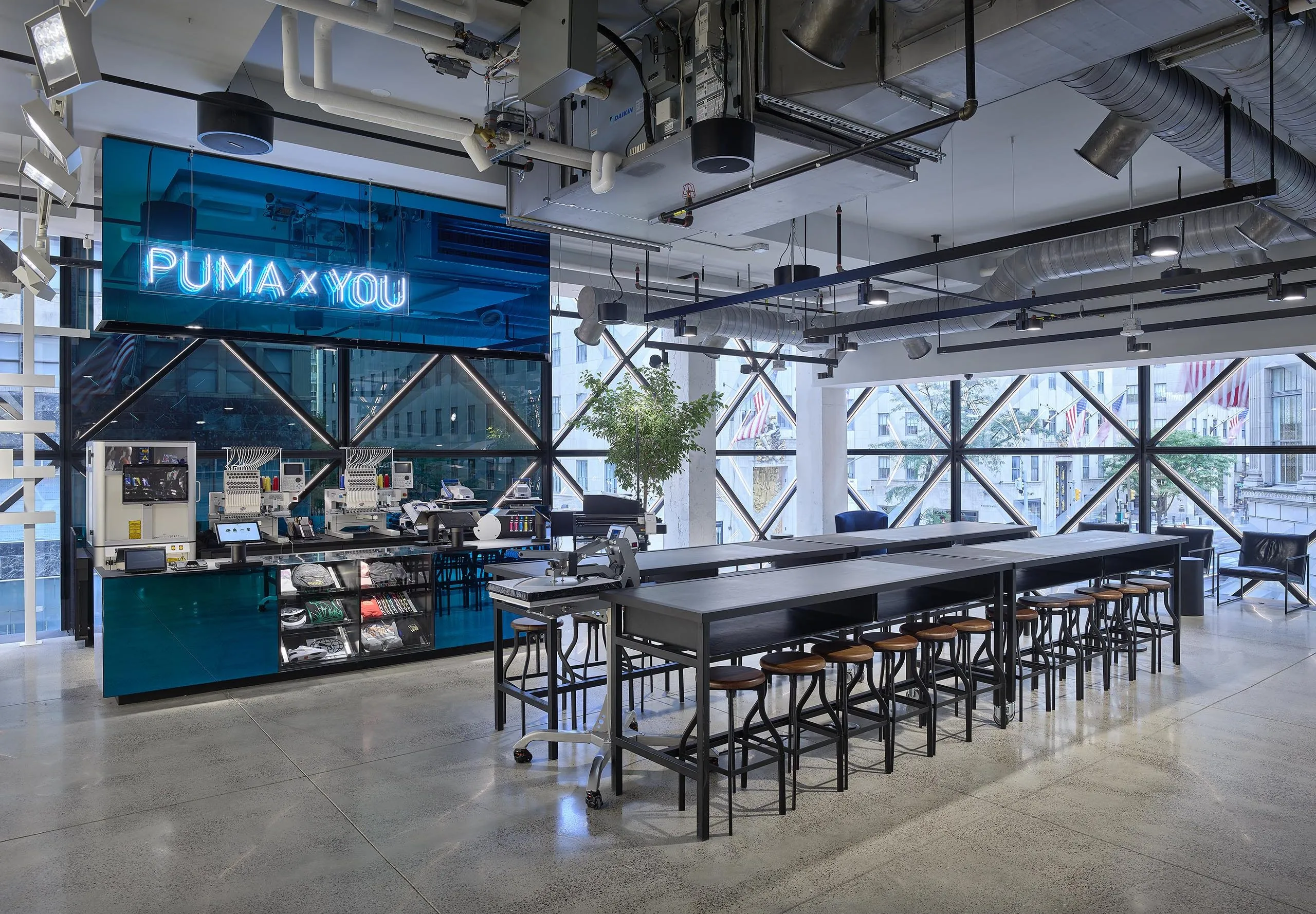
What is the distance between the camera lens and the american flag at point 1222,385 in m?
9.84

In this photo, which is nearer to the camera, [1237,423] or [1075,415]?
[1237,423]

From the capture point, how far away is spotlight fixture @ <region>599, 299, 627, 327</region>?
7590mm

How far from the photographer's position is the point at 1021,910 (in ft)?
9.79

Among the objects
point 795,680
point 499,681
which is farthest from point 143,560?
point 795,680

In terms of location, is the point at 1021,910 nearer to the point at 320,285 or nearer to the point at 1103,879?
the point at 1103,879

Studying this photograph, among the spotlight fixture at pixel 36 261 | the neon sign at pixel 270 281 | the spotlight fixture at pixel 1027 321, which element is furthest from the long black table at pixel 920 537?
the spotlight fixture at pixel 36 261

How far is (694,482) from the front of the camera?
11172mm

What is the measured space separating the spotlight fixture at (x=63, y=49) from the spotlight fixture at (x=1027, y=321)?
676cm

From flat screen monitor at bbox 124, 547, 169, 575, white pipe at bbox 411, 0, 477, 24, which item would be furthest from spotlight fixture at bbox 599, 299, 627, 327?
flat screen monitor at bbox 124, 547, 169, 575

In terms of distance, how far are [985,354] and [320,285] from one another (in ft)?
25.8

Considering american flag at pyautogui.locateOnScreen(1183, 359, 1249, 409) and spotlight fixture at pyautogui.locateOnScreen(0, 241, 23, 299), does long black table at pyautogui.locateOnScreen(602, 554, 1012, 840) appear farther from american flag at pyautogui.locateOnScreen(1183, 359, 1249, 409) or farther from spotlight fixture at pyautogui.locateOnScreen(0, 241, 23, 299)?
american flag at pyautogui.locateOnScreen(1183, 359, 1249, 409)

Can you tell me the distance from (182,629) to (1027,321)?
748 centimetres

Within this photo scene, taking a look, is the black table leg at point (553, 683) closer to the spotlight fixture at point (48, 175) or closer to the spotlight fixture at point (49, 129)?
the spotlight fixture at point (49, 129)

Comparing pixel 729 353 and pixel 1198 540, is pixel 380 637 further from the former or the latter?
pixel 1198 540
